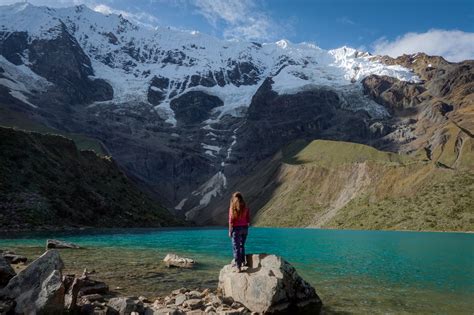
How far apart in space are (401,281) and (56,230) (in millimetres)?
83713

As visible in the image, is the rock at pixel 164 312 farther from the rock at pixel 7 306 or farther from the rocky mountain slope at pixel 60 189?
the rocky mountain slope at pixel 60 189

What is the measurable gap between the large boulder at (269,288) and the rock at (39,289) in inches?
362

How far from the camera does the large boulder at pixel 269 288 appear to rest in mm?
22672

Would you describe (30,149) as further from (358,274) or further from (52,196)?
(358,274)

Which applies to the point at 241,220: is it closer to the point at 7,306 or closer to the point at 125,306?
the point at 125,306

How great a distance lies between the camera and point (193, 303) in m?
22.4

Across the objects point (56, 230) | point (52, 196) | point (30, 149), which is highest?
point (30, 149)

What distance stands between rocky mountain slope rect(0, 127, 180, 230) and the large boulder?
3126 inches

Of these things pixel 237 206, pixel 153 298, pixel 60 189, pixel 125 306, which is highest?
pixel 60 189

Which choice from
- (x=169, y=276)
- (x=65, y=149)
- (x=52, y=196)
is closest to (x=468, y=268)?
(x=169, y=276)

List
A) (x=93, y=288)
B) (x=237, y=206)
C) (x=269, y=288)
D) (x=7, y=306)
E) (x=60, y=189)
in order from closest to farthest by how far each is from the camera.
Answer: (x=7, y=306) < (x=269, y=288) < (x=237, y=206) < (x=93, y=288) < (x=60, y=189)

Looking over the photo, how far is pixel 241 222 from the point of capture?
81.6 ft

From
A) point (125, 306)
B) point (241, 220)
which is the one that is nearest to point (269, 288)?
point (241, 220)

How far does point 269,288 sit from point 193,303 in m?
3.88
